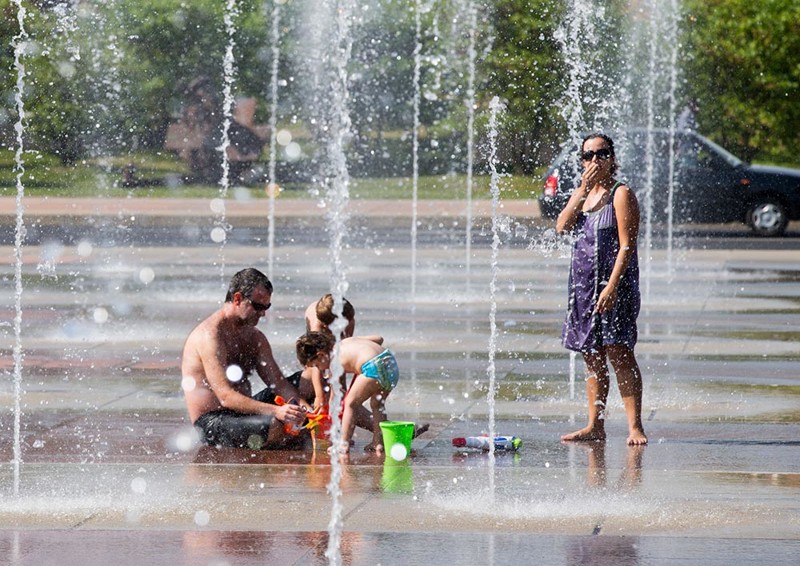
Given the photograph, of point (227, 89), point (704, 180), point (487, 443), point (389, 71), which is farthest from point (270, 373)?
point (389, 71)

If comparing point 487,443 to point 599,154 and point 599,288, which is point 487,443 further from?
point 599,154

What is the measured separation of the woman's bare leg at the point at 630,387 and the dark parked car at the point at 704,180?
1831 centimetres

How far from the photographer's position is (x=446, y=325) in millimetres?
15359

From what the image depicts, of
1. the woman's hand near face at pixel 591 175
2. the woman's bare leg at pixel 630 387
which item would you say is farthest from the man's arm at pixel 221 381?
the woman's hand near face at pixel 591 175

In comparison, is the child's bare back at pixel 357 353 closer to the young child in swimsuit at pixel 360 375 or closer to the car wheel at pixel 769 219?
the young child in swimsuit at pixel 360 375

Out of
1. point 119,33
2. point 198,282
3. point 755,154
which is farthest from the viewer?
point 119,33

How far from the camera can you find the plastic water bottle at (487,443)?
9117 millimetres

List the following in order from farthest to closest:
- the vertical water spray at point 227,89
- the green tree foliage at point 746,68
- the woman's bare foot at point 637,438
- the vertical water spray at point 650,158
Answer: the vertical water spray at point 227,89 → the green tree foliage at point 746,68 → the vertical water spray at point 650,158 → the woman's bare foot at point 637,438

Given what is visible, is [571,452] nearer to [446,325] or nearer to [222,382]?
[222,382]

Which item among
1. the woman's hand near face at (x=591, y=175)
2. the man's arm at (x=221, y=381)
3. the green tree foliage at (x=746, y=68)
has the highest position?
the green tree foliage at (x=746, y=68)

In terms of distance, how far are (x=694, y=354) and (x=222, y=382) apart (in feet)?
16.5

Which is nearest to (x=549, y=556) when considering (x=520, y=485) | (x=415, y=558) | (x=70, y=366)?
(x=415, y=558)

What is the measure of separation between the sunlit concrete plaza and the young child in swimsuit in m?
0.15

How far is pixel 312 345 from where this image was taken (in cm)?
888
